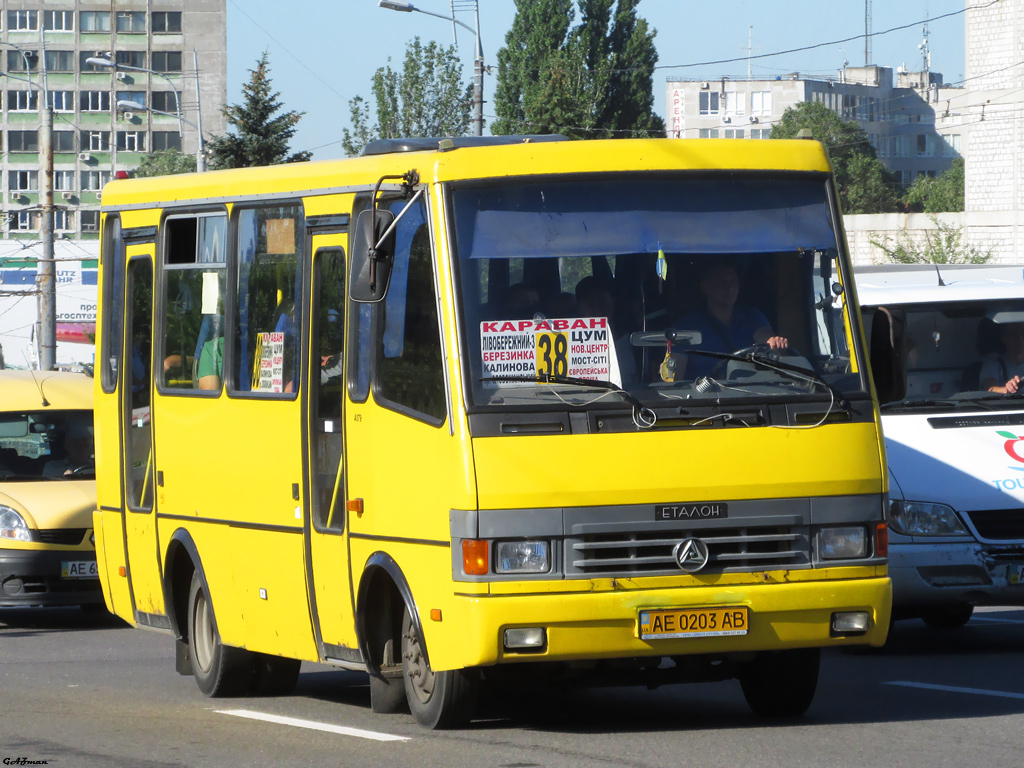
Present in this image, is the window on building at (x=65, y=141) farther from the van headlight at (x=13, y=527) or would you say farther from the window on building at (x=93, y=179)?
the van headlight at (x=13, y=527)

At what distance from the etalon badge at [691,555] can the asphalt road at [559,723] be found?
29.6 inches

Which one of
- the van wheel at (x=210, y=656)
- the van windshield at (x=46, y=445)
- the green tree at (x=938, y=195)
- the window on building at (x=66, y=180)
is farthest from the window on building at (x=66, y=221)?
the van wheel at (x=210, y=656)

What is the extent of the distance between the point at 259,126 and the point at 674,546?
138 feet

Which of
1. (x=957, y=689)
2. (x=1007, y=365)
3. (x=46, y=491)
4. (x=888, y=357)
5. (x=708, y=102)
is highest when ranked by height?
(x=708, y=102)

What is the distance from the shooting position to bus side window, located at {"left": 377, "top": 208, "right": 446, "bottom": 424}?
7.88 metres

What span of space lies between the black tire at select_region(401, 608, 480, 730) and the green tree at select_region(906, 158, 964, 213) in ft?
416

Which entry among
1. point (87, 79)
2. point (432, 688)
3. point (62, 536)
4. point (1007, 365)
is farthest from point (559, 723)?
point (87, 79)

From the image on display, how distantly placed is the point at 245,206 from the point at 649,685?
3.47 metres

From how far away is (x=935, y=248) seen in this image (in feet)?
216

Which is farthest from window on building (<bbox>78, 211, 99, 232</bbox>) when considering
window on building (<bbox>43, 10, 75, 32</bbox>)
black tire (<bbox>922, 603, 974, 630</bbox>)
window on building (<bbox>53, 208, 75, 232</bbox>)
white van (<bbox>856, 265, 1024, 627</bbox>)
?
white van (<bbox>856, 265, 1024, 627</bbox>)

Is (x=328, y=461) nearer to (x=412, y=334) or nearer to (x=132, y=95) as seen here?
(x=412, y=334)

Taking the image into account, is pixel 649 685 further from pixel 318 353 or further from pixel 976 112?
pixel 976 112

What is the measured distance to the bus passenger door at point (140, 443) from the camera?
10.9 metres

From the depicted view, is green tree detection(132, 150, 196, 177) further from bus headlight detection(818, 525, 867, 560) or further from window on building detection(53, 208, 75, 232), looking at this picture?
bus headlight detection(818, 525, 867, 560)
